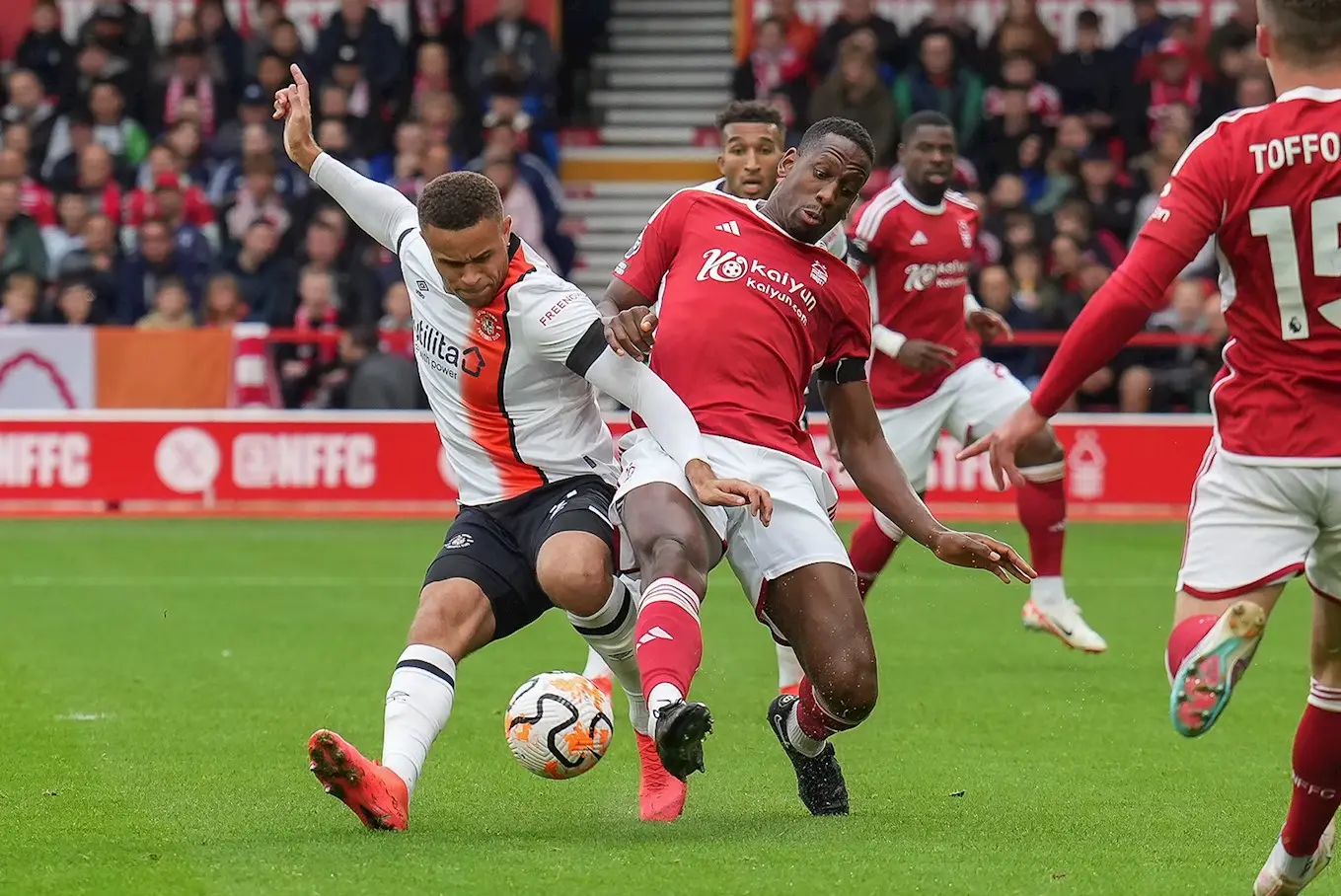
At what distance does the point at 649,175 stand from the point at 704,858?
1663 centimetres

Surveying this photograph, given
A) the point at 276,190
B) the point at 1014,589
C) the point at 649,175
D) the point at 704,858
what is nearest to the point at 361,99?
the point at 276,190

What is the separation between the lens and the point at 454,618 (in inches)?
248

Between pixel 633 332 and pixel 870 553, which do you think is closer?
pixel 633 332

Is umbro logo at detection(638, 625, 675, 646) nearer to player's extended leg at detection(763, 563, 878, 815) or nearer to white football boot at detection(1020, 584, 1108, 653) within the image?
player's extended leg at detection(763, 563, 878, 815)

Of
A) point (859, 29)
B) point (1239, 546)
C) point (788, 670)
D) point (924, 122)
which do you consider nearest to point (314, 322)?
point (859, 29)

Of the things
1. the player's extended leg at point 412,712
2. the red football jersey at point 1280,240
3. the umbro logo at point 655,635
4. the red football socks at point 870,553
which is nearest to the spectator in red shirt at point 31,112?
the red football socks at point 870,553

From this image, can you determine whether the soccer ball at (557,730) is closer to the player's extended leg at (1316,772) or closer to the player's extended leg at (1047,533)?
the player's extended leg at (1316,772)

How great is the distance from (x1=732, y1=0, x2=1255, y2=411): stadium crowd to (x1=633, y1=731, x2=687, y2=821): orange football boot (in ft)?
37.6

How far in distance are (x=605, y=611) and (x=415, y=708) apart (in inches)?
Result: 26.7

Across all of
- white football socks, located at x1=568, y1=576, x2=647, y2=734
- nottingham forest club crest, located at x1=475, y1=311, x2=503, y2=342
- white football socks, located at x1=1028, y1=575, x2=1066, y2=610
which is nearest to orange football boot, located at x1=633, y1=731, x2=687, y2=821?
white football socks, located at x1=568, y1=576, x2=647, y2=734

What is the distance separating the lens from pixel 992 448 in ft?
16.3

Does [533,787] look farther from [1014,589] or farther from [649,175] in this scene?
[649,175]

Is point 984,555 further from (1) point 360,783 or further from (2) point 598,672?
(2) point 598,672

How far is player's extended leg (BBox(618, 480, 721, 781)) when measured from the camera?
5328 mm
